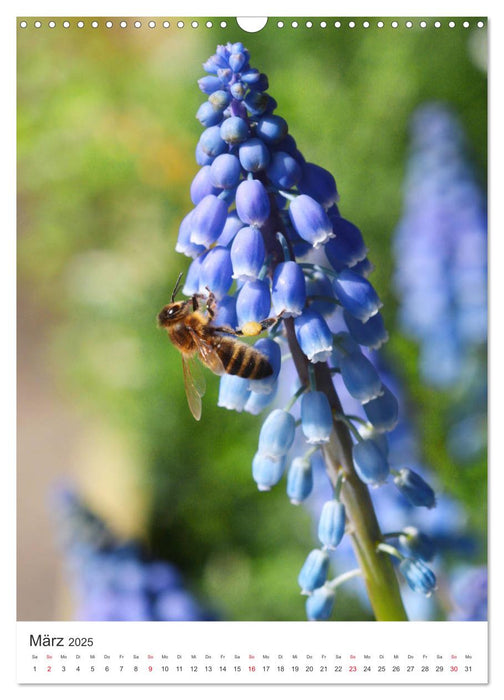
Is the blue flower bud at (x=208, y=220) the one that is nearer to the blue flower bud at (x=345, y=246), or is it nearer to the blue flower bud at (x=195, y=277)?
the blue flower bud at (x=195, y=277)

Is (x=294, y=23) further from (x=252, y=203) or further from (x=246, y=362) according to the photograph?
(x=246, y=362)

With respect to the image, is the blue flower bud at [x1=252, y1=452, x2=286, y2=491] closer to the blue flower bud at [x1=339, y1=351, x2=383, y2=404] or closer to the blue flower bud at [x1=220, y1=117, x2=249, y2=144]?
the blue flower bud at [x1=339, y1=351, x2=383, y2=404]

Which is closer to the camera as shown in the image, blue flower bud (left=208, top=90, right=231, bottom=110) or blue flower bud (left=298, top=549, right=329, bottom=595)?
blue flower bud (left=208, top=90, right=231, bottom=110)

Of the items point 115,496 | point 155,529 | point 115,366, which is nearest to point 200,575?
point 155,529

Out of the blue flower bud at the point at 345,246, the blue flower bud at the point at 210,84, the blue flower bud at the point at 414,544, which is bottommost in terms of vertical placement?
the blue flower bud at the point at 414,544

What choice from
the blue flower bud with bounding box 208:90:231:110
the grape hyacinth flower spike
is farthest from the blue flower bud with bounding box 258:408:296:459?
the blue flower bud with bounding box 208:90:231:110

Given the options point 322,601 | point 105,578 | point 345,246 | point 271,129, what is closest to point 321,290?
point 345,246
